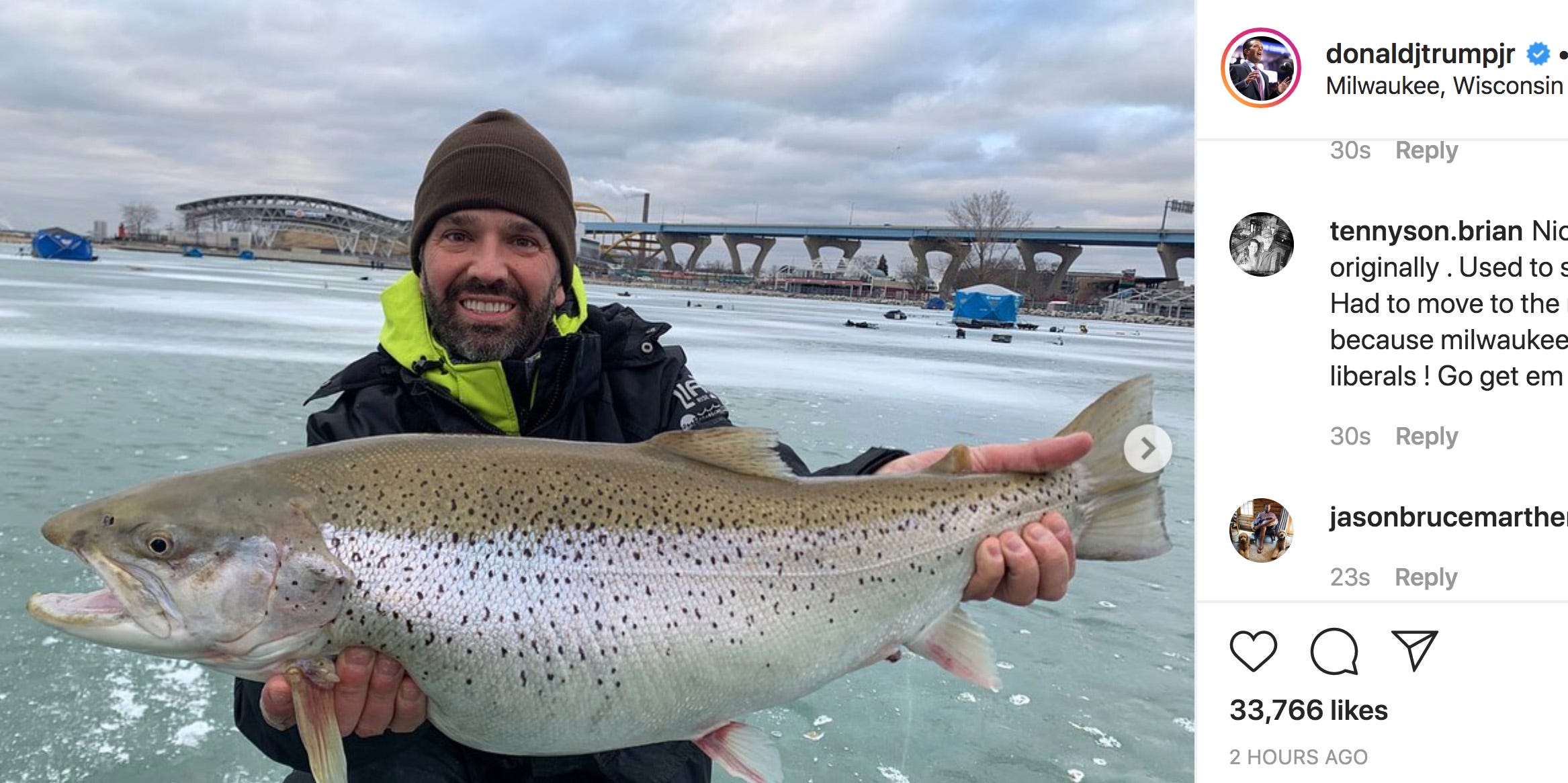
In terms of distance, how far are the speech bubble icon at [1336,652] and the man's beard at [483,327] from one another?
120 inches

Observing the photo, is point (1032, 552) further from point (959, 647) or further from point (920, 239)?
point (920, 239)

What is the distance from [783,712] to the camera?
4.34 meters

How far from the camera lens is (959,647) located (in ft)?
9.34

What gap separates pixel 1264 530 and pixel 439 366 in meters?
3.00

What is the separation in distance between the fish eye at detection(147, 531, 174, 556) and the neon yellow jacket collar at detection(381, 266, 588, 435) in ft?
3.52

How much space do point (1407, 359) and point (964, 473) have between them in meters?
1.59

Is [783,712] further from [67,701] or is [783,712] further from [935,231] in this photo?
[935,231]

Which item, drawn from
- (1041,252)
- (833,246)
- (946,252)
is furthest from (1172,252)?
(833,246)

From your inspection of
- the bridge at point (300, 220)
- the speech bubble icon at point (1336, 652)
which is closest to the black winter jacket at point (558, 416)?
the speech bubble icon at point (1336, 652)

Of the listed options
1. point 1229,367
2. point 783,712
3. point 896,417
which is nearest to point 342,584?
point 783,712

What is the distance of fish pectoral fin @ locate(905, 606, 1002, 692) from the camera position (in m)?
2.82

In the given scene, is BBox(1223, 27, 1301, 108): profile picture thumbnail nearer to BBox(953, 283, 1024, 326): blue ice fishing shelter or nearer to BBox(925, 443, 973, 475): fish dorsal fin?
BBox(925, 443, 973, 475): fish dorsal fin

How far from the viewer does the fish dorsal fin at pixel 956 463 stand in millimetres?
2934

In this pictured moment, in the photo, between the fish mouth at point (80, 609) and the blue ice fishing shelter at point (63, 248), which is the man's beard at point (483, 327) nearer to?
the fish mouth at point (80, 609)
